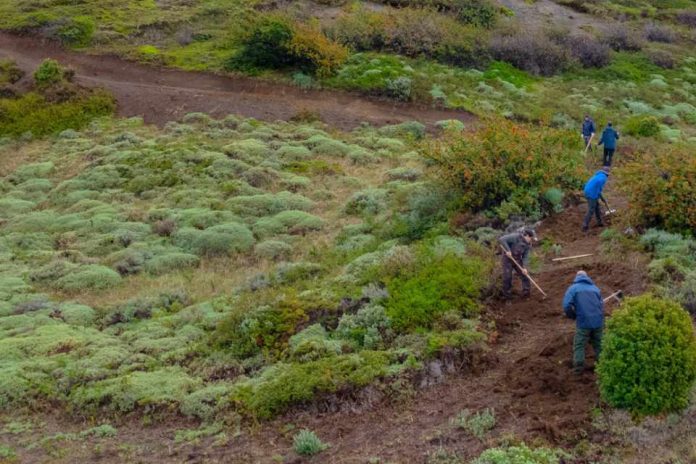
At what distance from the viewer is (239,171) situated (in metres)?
24.6

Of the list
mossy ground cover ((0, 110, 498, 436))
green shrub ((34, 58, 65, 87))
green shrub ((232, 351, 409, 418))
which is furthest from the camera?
green shrub ((34, 58, 65, 87))

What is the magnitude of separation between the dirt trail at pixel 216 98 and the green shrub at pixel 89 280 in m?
12.9

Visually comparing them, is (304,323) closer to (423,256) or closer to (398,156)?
(423,256)

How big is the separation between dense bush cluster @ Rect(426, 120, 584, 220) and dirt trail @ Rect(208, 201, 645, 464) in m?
4.67

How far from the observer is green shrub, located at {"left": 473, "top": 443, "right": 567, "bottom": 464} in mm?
8750

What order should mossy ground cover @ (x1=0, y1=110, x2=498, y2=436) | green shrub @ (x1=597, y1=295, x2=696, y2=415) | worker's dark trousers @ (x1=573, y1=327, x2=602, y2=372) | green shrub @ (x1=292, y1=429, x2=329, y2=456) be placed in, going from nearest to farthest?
green shrub @ (x1=597, y1=295, x2=696, y2=415), green shrub @ (x1=292, y1=429, x2=329, y2=456), worker's dark trousers @ (x1=573, y1=327, x2=602, y2=372), mossy ground cover @ (x1=0, y1=110, x2=498, y2=436)

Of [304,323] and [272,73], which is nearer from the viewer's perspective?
[304,323]

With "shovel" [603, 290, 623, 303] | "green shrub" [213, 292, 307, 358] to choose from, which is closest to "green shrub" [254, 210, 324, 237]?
"green shrub" [213, 292, 307, 358]

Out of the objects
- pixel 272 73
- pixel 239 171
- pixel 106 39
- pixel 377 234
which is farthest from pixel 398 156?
pixel 106 39

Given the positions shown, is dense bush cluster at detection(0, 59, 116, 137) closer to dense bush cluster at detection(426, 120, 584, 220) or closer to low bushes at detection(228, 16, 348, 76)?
low bushes at detection(228, 16, 348, 76)

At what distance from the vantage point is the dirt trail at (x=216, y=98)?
30.0 m

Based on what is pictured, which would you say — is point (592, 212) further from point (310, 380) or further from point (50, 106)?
point (50, 106)

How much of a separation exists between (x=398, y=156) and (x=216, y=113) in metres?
9.01

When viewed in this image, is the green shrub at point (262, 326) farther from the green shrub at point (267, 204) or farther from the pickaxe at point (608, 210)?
the green shrub at point (267, 204)
